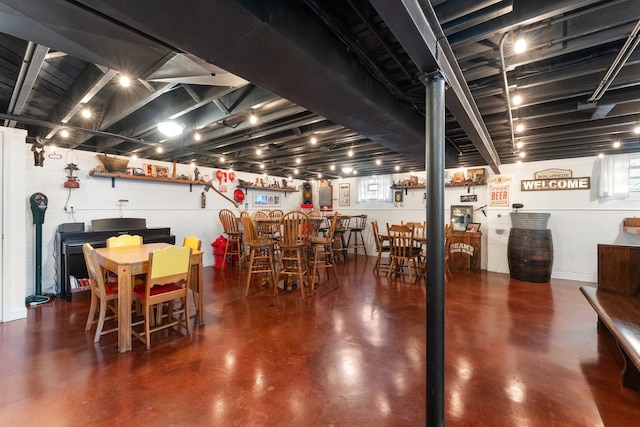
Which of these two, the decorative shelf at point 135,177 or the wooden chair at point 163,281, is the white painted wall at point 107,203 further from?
the wooden chair at point 163,281

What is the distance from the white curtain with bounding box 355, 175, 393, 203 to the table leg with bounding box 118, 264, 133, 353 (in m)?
5.93

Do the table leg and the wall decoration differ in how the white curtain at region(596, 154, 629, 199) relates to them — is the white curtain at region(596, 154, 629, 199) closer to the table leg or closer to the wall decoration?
the wall decoration

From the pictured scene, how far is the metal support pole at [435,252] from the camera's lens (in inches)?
56.7

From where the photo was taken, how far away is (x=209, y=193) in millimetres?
6094

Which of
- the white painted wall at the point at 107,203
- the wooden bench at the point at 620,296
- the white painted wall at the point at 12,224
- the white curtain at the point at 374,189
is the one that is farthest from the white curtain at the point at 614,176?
the white painted wall at the point at 12,224

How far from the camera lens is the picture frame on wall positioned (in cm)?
798

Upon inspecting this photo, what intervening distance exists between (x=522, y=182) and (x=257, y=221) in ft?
17.1

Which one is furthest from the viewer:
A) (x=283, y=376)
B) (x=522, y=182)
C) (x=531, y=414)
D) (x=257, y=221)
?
(x=522, y=182)

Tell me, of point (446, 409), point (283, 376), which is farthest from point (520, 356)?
point (283, 376)

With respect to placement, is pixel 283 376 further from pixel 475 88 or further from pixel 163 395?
pixel 475 88

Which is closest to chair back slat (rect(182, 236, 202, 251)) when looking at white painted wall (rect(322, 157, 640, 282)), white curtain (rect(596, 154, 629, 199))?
white painted wall (rect(322, 157, 640, 282))

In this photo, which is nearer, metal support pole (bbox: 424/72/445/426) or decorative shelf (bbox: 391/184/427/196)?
metal support pole (bbox: 424/72/445/426)

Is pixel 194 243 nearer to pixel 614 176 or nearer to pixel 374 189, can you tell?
pixel 374 189

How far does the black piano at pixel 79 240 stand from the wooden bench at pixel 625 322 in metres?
5.41
